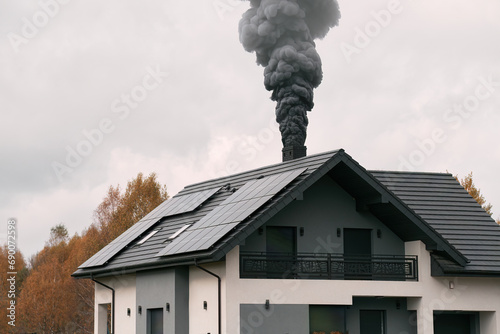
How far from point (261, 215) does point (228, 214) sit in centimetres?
188

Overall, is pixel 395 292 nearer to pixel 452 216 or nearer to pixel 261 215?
pixel 452 216

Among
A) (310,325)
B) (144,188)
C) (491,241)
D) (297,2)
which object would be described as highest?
(297,2)

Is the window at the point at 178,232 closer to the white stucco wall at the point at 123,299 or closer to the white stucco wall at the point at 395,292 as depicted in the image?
the white stucco wall at the point at 123,299

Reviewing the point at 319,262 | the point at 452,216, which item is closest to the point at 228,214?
the point at 319,262

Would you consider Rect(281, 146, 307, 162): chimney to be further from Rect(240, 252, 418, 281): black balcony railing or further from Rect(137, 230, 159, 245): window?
Rect(240, 252, 418, 281): black balcony railing

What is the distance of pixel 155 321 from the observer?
29.4m

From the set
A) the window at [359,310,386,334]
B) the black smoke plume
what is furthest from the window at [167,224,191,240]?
the black smoke plume

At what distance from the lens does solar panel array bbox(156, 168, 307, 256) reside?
1008 inches

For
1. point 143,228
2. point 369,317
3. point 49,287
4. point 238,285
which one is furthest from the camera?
point 49,287

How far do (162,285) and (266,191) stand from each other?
182 inches

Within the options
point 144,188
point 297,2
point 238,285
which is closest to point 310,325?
point 238,285

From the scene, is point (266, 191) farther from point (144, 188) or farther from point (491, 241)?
point (144, 188)

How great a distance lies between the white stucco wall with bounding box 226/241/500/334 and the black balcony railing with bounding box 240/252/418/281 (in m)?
0.33

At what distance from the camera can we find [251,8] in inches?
2018
